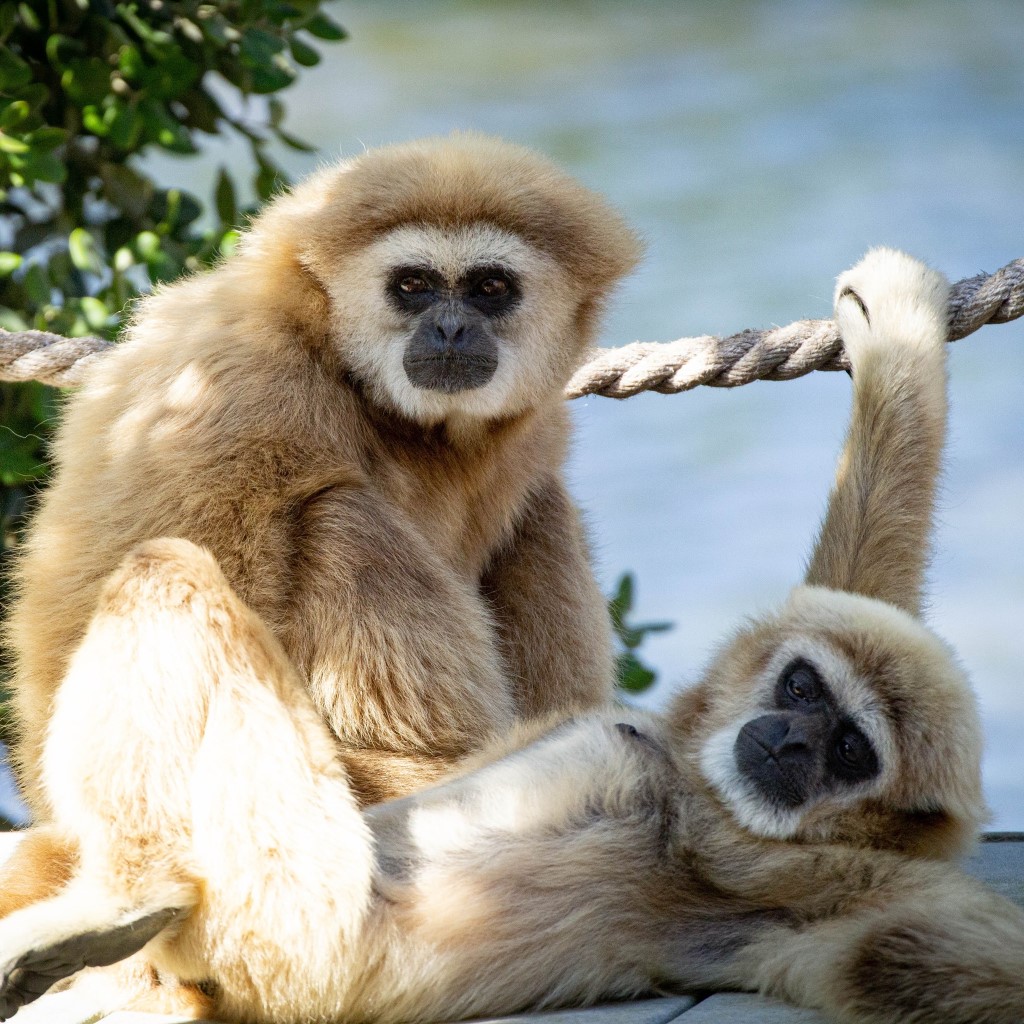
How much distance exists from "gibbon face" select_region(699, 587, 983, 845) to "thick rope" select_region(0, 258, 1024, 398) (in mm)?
1297

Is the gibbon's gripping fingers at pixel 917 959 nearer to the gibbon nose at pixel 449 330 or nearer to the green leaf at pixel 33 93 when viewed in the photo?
the gibbon nose at pixel 449 330

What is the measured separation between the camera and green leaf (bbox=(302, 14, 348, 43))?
553 cm

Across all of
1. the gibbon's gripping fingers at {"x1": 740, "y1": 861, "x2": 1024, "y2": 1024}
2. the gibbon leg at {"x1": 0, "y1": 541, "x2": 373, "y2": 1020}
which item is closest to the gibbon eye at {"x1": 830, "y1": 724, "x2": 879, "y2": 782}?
the gibbon's gripping fingers at {"x1": 740, "y1": 861, "x2": 1024, "y2": 1024}

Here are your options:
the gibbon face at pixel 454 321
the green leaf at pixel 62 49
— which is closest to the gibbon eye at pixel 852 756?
the gibbon face at pixel 454 321

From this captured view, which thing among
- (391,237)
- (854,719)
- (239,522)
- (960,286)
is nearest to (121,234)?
(391,237)

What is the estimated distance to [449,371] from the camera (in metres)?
3.62

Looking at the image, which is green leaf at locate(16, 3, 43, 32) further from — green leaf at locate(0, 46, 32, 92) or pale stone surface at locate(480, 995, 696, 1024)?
pale stone surface at locate(480, 995, 696, 1024)

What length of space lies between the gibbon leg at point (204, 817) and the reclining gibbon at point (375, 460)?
0.28 ft

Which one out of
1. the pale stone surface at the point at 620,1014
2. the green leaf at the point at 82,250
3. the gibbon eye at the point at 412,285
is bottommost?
the pale stone surface at the point at 620,1014

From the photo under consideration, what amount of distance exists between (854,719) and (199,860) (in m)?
1.40

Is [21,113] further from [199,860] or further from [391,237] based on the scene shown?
[199,860]

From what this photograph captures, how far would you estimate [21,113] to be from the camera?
480 cm

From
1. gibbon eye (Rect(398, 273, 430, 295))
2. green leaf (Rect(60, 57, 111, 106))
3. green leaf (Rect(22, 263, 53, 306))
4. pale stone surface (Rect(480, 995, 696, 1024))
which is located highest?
green leaf (Rect(60, 57, 111, 106))

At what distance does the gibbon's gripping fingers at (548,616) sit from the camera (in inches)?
154
